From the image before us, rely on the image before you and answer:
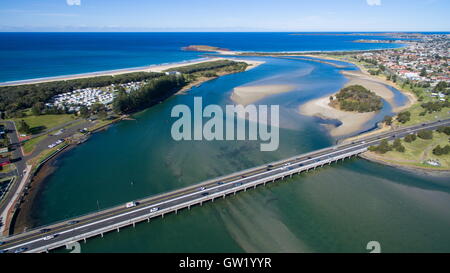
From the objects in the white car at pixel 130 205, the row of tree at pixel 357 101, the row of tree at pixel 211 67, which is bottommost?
the white car at pixel 130 205

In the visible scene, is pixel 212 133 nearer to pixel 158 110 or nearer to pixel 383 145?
pixel 158 110

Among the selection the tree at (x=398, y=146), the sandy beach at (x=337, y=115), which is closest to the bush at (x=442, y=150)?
the tree at (x=398, y=146)

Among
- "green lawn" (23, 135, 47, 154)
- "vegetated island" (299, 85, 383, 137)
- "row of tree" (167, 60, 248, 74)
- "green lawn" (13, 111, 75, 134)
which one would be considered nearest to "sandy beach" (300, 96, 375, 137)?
"vegetated island" (299, 85, 383, 137)

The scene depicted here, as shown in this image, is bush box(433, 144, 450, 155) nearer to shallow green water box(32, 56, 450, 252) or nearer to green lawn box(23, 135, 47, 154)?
shallow green water box(32, 56, 450, 252)

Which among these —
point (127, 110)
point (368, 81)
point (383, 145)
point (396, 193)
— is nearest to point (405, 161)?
point (383, 145)

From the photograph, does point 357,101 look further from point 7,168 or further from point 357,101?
point 7,168

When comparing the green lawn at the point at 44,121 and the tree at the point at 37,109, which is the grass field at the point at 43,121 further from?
the tree at the point at 37,109

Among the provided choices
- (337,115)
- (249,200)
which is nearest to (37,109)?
(249,200)
